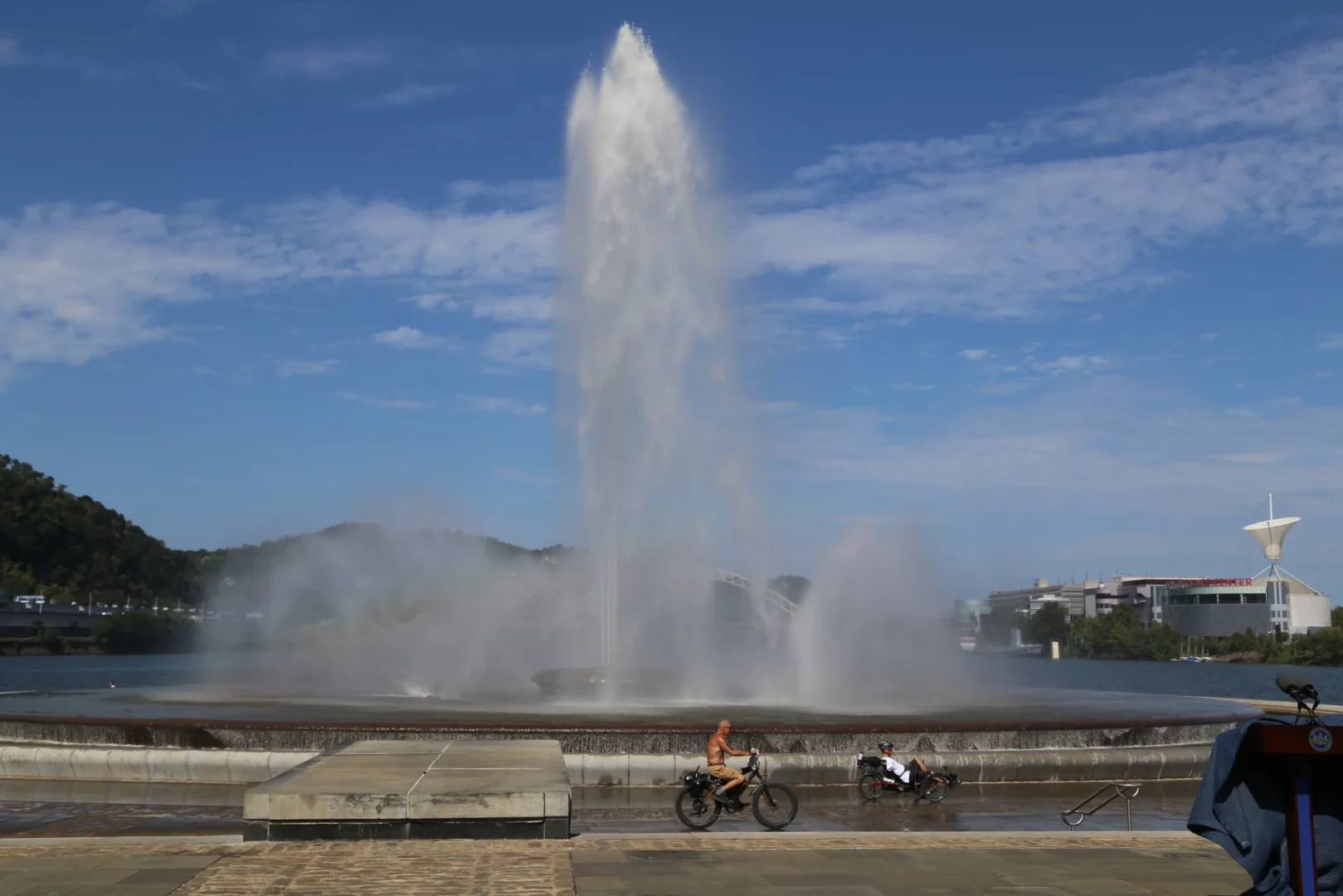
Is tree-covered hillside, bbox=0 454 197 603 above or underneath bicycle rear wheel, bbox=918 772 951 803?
above

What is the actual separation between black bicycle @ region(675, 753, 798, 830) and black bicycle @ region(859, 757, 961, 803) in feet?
10.5

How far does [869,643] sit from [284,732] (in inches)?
737

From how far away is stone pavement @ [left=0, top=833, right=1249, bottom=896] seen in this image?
9180 millimetres

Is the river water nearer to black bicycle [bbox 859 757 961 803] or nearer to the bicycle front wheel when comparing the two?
black bicycle [bbox 859 757 961 803]

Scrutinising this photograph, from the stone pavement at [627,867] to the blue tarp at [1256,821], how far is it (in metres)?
3.03

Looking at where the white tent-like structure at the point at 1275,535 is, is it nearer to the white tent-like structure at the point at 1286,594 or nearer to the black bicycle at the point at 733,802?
the white tent-like structure at the point at 1286,594

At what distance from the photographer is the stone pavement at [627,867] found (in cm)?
918

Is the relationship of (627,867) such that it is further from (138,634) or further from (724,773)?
(138,634)

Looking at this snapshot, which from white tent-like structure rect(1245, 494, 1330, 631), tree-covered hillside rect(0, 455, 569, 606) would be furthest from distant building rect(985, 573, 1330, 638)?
tree-covered hillside rect(0, 455, 569, 606)

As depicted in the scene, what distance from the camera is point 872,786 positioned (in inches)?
679

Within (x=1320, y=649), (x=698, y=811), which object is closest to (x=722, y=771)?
(x=698, y=811)

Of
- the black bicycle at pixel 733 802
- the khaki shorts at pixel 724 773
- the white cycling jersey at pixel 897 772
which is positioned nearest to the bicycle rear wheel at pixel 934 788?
the white cycling jersey at pixel 897 772

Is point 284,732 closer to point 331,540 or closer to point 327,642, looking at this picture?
point 327,642

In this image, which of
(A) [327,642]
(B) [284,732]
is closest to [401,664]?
(A) [327,642]
